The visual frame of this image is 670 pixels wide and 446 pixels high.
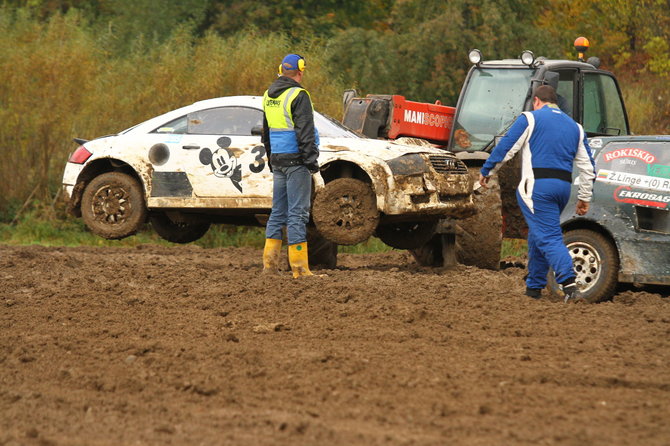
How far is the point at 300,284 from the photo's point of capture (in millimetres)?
10602

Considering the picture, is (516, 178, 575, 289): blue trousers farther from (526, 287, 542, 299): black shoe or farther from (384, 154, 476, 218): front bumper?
(384, 154, 476, 218): front bumper

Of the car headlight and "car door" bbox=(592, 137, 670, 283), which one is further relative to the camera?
the car headlight

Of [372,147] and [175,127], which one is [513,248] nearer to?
[372,147]

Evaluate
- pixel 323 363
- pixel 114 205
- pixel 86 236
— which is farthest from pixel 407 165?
pixel 86 236

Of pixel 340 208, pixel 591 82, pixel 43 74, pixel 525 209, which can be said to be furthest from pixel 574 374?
pixel 43 74

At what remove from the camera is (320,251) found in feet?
42.6

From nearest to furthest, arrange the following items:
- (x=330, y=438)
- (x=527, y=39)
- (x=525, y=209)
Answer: (x=330, y=438) → (x=525, y=209) → (x=527, y=39)

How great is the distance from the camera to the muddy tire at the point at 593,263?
1007 cm

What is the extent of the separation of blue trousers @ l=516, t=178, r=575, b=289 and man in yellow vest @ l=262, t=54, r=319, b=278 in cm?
220

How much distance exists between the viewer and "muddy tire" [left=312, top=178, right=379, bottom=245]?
11805mm

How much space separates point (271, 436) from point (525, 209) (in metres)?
5.07

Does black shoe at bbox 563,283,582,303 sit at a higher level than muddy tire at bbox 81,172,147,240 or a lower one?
lower

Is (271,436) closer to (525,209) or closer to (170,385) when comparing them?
(170,385)

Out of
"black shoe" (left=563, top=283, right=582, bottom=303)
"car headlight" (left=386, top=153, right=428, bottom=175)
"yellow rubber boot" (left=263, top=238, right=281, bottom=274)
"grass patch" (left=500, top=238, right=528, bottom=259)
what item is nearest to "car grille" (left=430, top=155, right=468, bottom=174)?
"car headlight" (left=386, top=153, right=428, bottom=175)
